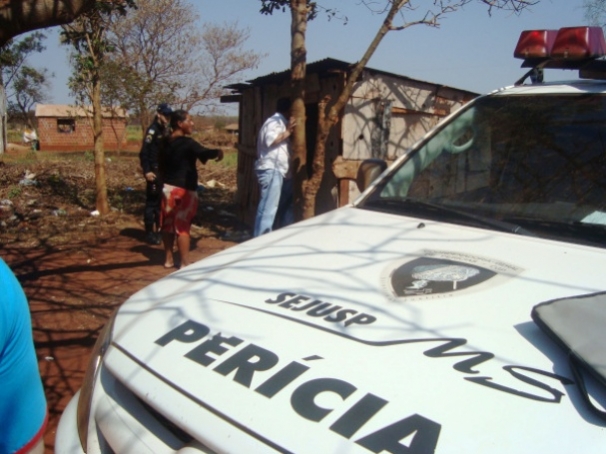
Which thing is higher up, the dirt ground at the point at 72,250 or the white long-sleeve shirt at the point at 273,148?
the white long-sleeve shirt at the point at 273,148

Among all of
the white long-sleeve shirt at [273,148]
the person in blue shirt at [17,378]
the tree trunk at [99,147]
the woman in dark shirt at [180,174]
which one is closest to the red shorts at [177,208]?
the woman in dark shirt at [180,174]

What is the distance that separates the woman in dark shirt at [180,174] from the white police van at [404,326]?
3623 mm

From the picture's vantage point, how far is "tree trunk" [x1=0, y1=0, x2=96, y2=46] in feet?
9.53

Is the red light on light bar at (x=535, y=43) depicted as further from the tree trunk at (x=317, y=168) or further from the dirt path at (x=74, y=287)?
the dirt path at (x=74, y=287)

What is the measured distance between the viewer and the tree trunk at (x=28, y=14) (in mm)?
2906

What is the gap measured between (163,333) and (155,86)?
47.3ft

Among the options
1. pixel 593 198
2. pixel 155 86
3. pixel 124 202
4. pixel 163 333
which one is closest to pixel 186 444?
pixel 163 333

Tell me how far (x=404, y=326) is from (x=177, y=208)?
500 centimetres

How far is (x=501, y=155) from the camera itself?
2895 mm

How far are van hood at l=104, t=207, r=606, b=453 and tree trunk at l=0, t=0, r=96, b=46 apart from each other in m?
1.51

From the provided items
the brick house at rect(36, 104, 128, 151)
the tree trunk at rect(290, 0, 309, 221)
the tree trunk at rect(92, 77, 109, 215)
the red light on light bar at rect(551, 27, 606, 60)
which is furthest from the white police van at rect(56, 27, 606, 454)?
the brick house at rect(36, 104, 128, 151)

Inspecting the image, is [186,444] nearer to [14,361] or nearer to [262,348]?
[262,348]

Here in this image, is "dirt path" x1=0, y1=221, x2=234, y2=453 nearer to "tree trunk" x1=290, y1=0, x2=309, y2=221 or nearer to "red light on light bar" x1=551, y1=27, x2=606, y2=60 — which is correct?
"tree trunk" x1=290, y1=0, x2=309, y2=221

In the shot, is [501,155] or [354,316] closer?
[354,316]
